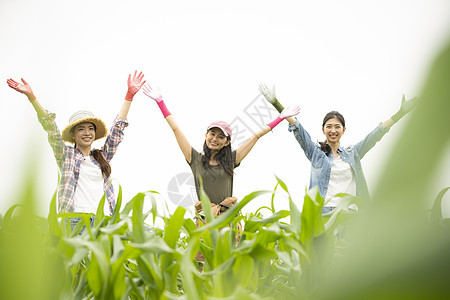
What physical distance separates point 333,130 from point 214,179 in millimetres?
1001

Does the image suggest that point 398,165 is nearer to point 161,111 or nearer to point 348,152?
point 161,111

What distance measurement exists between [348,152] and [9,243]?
9.83ft

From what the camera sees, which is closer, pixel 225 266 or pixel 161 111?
pixel 225 266

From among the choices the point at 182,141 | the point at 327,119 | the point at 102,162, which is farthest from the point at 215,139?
the point at 327,119

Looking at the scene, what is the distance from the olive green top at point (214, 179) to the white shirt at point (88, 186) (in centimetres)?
56

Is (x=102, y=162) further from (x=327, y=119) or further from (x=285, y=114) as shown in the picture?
(x=327, y=119)

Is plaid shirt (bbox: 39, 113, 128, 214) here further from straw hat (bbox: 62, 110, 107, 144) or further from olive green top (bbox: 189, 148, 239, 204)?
olive green top (bbox: 189, 148, 239, 204)

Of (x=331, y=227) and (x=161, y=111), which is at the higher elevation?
(x=161, y=111)

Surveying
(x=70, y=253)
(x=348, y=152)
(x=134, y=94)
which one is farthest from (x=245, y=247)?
(x=348, y=152)

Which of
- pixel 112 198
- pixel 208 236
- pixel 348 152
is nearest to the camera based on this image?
pixel 208 236

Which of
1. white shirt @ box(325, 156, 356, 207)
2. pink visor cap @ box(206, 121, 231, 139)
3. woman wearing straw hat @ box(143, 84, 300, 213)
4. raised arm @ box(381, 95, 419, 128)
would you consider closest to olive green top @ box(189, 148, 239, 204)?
woman wearing straw hat @ box(143, 84, 300, 213)

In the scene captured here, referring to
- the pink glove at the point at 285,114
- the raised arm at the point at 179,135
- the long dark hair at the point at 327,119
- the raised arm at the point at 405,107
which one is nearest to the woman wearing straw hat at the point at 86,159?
the raised arm at the point at 179,135

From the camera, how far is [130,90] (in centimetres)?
275

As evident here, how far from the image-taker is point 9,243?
5.1 inches
